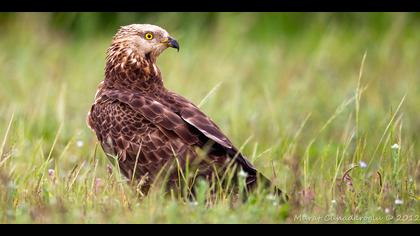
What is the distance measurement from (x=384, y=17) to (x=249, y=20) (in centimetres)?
193

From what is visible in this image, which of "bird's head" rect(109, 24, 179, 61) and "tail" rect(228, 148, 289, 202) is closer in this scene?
"tail" rect(228, 148, 289, 202)

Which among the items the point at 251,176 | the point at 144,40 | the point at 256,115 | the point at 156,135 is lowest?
the point at 251,176

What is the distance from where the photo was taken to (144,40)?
686 cm

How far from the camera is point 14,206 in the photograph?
5.23 metres

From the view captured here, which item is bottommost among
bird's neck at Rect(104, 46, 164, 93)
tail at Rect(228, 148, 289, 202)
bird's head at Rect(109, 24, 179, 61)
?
tail at Rect(228, 148, 289, 202)

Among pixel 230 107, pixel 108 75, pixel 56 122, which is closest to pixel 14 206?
pixel 108 75

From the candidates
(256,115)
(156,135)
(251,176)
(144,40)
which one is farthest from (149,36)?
(256,115)

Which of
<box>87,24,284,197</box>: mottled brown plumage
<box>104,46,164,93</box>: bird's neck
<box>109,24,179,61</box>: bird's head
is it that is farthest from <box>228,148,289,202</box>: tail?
<box>109,24,179,61</box>: bird's head

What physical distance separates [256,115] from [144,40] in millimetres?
2095

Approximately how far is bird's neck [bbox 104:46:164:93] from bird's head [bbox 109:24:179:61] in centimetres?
4

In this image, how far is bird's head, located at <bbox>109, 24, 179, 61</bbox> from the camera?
6.84 metres

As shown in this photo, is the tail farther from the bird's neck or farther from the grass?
the bird's neck

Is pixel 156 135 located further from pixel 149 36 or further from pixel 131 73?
pixel 149 36

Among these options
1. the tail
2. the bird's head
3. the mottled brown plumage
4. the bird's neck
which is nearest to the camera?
→ the tail
